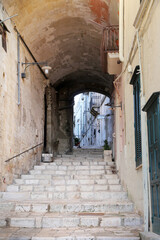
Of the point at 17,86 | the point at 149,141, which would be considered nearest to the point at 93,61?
the point at 17,86

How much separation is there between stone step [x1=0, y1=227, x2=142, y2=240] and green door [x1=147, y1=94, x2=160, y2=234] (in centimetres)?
62

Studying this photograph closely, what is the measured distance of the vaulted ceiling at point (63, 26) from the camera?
9.83 meters

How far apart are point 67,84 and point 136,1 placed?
10724 mm

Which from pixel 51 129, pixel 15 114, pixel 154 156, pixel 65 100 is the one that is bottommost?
pixel 154 156

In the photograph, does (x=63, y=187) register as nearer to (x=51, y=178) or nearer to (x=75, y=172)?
(x=51, y=178)

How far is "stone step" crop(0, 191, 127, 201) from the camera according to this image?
26.4 feet

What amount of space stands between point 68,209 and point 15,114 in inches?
133

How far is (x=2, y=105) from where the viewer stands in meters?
8.18

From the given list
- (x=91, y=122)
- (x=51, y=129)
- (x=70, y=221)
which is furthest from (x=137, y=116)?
(x=91, y=122)

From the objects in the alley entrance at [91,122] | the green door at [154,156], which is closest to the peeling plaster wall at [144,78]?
the green door at [154,156]

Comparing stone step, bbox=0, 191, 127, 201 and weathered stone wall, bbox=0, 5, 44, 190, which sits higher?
weathered stone wall, bbox=0, 5, 44, 190

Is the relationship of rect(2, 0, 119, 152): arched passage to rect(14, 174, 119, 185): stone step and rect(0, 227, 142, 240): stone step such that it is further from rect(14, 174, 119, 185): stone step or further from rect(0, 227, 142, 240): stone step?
rect(0, 227, 142, 240): stone step

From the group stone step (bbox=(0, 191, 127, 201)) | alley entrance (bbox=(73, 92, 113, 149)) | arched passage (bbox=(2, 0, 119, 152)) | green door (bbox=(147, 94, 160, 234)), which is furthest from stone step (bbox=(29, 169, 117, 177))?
alley entrance (bbox=(73, 92, 113, 149))

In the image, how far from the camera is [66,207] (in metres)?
7.08
